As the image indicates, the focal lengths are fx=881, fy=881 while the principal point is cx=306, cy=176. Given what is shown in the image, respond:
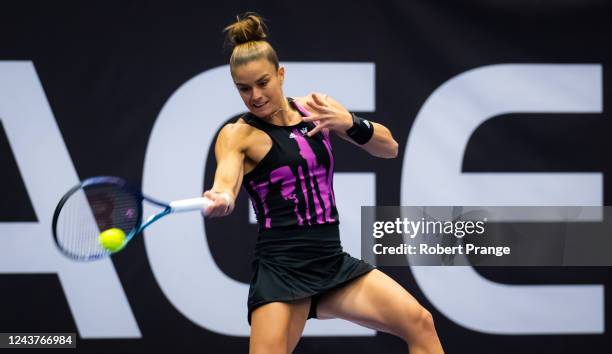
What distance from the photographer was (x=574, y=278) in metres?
4.91

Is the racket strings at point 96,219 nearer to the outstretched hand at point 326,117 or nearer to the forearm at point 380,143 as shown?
the outstretched hand at point 326,117

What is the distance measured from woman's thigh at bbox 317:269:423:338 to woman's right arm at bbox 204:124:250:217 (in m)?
0.61

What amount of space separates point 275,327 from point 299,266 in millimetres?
259

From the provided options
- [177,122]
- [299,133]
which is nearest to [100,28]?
[177,122]

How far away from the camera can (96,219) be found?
2.90m

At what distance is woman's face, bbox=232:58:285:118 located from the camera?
3.18 m

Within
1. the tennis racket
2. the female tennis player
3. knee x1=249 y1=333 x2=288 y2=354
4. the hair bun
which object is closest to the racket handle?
the tennis racket

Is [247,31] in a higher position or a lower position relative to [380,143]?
higher

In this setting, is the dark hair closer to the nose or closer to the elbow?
the nose

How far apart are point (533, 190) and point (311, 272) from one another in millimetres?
2066

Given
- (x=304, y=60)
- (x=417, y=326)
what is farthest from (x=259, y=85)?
(x=304, y=60)

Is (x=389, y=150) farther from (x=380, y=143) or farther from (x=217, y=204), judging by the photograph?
(x=217, y=204)

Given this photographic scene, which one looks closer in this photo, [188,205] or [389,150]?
[188,205]

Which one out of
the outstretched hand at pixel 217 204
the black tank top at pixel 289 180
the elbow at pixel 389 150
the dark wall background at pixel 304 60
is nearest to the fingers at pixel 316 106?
the black tank top at pixel 289 180
